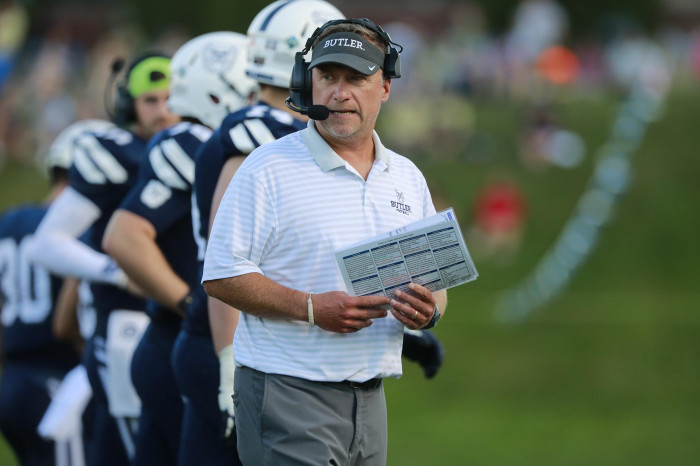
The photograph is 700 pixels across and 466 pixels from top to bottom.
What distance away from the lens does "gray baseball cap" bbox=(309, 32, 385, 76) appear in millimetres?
3645

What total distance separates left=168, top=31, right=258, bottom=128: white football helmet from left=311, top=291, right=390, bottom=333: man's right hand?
181cm

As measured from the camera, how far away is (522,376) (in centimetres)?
1448

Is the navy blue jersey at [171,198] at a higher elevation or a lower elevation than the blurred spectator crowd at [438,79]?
lower

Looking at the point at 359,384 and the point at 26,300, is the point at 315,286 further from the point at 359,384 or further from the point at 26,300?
the point at 26,300

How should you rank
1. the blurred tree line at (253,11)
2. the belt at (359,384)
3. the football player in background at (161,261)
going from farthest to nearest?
1. the blurred tree line at (253,11)
2. the football player in background at (161,261)
3. the belt at (359,384)

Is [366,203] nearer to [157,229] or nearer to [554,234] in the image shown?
[157,229]

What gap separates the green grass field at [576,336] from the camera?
37.9 feet

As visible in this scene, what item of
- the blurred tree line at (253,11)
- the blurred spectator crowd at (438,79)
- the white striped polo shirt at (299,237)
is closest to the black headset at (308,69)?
the white striped polo shirt at (299,237)

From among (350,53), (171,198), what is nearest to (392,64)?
(350,53)

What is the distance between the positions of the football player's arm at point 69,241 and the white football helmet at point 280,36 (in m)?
1.37

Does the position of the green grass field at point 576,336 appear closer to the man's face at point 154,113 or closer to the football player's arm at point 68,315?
the football player's arm at point 68,315

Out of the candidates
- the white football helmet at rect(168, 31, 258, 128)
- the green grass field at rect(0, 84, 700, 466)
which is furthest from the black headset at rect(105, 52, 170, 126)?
the green grass field at rect(0, 84, 700, 466)

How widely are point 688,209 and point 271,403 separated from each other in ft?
63.9

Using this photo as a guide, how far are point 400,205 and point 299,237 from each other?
0.35 meters
